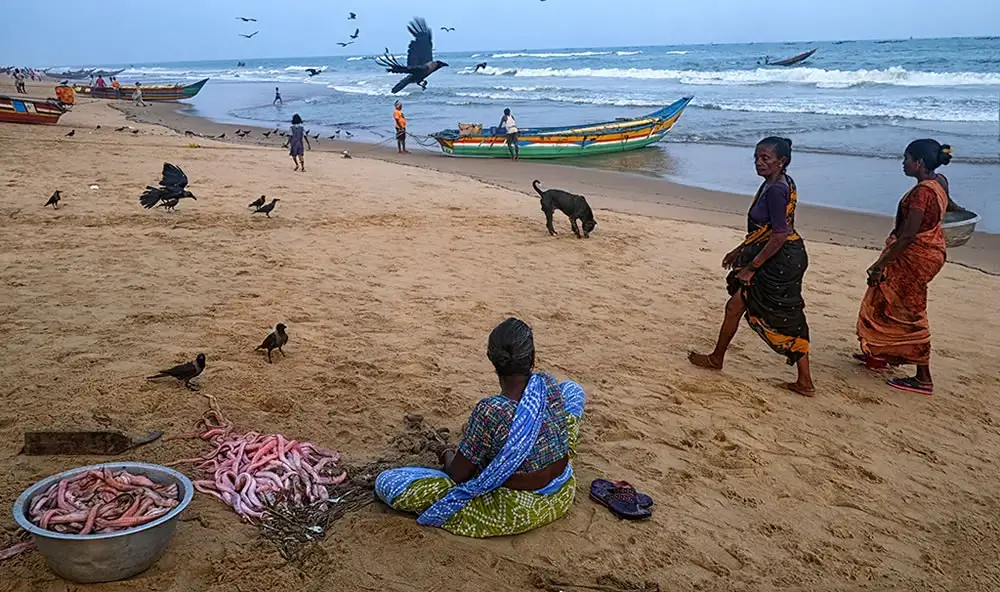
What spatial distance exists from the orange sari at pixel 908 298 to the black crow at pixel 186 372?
14.0ft

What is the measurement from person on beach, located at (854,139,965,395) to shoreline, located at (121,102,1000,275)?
366 cm

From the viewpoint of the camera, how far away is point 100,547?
2.31 metres

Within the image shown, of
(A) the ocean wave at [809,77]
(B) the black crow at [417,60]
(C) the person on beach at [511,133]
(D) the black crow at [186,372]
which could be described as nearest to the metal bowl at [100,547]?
(D) the black crow at [186,372]

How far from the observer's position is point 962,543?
304 cm

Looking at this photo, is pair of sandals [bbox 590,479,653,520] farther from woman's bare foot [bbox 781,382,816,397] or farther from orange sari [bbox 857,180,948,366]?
orange sari [bbox 857,180,948,366]

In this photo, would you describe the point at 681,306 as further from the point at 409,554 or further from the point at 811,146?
the point at 811,146

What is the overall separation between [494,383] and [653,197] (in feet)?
27.0

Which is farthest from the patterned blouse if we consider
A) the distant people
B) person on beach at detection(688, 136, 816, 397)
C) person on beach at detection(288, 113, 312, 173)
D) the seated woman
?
the distant people

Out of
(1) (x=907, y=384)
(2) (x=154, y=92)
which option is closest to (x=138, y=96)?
(2) (x=154, y=92)

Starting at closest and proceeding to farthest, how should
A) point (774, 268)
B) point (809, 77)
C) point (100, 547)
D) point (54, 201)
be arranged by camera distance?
point (100, 547), point (774, 268), point (54, 201), point (809, 77)

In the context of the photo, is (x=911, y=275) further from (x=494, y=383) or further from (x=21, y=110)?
(x=21, y=110)

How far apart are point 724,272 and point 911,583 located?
4537 mm

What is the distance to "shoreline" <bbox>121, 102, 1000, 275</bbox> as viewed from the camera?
8578mm

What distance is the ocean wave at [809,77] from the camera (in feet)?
101
